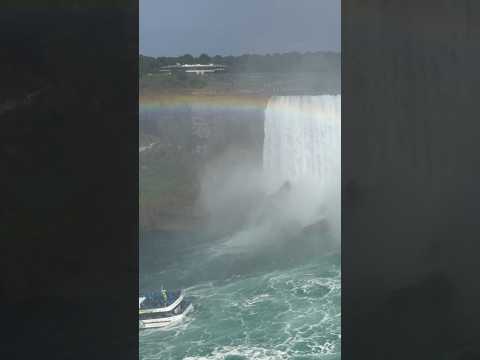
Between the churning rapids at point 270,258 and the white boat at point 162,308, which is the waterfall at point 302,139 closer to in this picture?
the churning rapids at point 270,258

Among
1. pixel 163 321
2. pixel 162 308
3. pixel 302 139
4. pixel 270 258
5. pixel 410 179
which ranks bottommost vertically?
pixel 163 321
